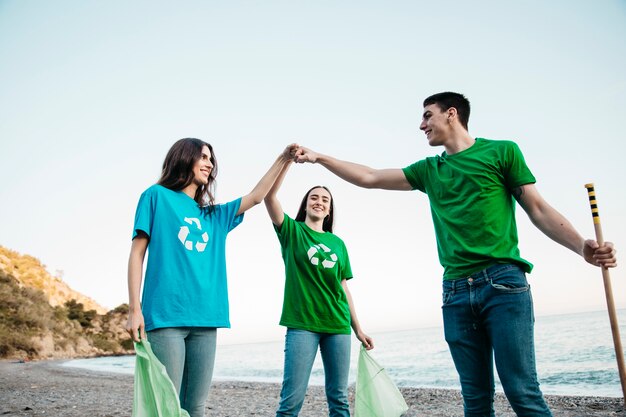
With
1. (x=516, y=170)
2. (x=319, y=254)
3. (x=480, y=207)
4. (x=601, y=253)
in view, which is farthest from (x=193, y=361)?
(x=601, y=253)

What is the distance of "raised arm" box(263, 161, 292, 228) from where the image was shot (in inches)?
154

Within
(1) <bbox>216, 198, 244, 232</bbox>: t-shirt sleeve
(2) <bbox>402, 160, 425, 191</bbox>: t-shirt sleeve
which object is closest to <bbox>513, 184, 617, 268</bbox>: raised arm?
(2) <bbox>402, 160, 425, 191</bbox>: t-shirt sleeve

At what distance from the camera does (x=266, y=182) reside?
12.1 ft

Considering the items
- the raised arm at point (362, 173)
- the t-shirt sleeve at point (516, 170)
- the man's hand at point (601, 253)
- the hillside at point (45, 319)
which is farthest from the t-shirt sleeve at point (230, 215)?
the hillside at point (45, 319)

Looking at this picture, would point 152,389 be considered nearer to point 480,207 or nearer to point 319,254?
point 319,254

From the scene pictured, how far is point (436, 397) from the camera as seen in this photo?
8688 millimetres

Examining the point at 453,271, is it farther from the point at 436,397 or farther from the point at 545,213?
the point at 436,397

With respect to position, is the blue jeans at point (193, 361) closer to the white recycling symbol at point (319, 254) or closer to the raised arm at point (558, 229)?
the white recycling symbol at point (319, 254)

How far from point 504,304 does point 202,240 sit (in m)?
1.87

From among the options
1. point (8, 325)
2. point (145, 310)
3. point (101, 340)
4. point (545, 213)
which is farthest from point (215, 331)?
point (101, 340)

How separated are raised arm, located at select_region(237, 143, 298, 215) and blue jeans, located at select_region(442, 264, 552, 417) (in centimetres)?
156

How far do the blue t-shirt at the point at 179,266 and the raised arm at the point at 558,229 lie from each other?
6.31 feet

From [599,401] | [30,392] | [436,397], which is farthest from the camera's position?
[30,392]

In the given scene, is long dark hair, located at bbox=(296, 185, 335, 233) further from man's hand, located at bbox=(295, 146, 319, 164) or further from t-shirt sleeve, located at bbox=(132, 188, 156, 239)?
t-shirt sleeve, located at bbox=(132, 188, 156, 239)
